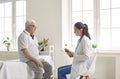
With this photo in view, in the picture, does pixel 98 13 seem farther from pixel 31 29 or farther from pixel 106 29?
pixel 31 29

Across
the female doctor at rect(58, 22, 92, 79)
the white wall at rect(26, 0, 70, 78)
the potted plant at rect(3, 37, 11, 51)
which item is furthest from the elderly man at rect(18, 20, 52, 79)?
the potted plant at rect(3, 37, 11, 51)

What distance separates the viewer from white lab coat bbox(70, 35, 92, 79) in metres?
3.52

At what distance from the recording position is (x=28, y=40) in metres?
3.77

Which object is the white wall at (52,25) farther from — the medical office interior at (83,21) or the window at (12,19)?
the window at (12,19)

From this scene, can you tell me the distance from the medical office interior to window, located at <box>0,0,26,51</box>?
67 cm

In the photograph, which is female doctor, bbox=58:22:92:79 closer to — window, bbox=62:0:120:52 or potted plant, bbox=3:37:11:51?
window, bbox=62:0:120:52

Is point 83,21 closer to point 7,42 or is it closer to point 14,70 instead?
point 7,42

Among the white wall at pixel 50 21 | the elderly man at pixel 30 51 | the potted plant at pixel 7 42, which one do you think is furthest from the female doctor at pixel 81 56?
the potted plant at pixel 7 42

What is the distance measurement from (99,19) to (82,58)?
2446 millimetres

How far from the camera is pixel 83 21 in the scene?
19.6 ft

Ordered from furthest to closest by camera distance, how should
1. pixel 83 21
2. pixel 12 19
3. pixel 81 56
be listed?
pixel 12 19 → pixel 83 21 → pixel 81 56

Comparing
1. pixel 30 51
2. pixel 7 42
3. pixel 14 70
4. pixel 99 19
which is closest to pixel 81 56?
pixel 30 51

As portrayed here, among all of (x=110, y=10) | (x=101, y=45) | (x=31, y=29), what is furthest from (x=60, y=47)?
(x=31, y=29)

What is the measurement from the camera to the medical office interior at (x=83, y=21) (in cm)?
553
